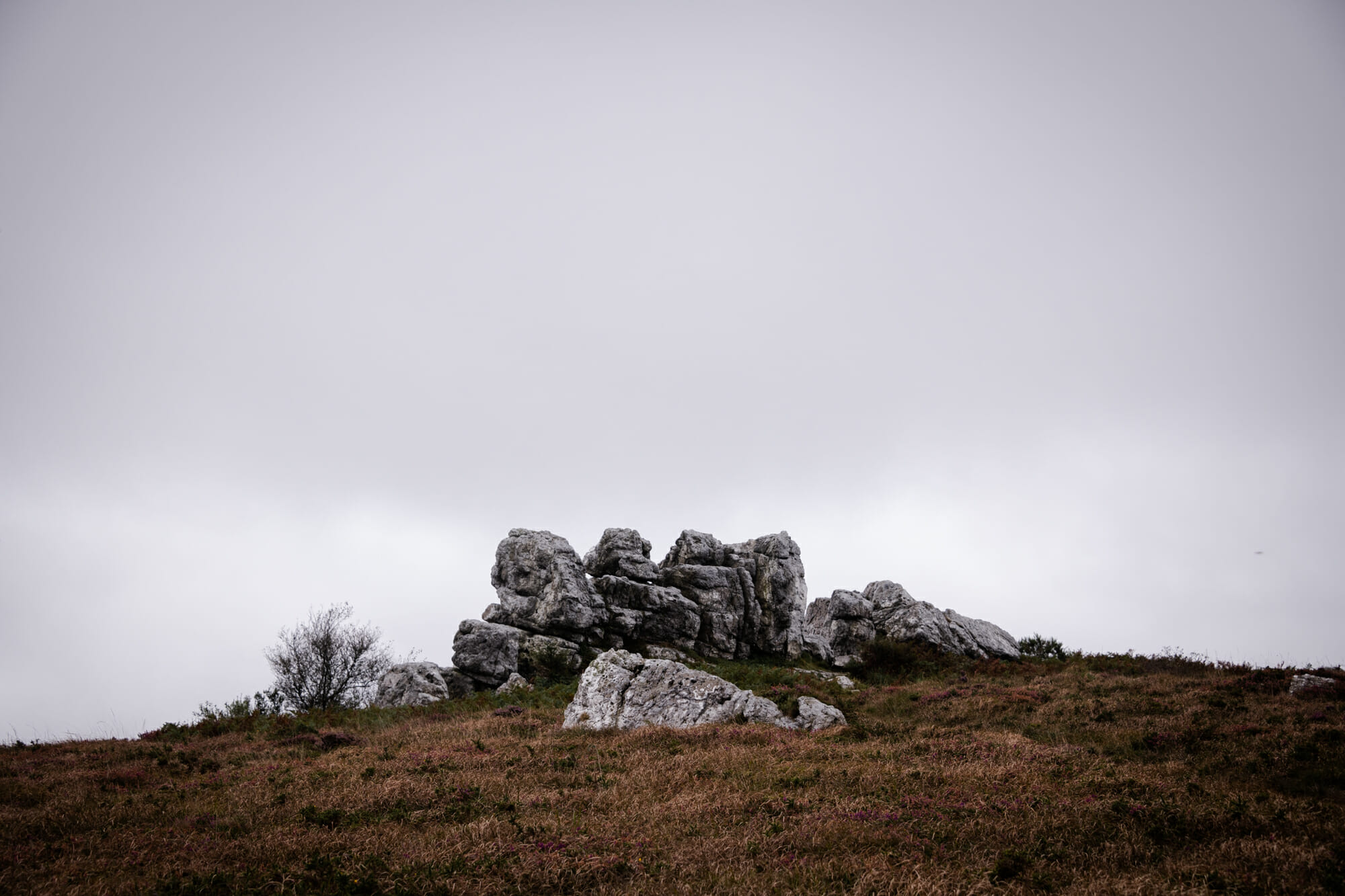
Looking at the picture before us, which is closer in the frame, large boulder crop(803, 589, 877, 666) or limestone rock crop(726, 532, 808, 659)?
large boulder crop(803, 589, 877, 666)

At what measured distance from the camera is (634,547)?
4997 cm

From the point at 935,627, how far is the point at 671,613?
18482 mm

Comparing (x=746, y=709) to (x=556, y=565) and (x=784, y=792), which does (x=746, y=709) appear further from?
(x=556, y=565)

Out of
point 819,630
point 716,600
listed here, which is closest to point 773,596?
point 716,600

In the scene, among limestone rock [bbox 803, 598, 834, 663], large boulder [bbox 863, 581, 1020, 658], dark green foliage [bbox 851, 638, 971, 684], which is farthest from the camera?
limestone rock [bbox 803, 598, 834, 663]

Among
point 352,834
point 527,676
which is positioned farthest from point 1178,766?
point 527,676

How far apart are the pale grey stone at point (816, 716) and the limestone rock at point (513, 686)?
15371mm

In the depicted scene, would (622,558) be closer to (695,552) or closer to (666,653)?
(695,552)

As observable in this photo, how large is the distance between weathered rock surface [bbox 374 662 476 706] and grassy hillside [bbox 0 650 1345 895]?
32.7ft

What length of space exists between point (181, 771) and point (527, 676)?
21665 mm

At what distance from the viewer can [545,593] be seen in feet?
141

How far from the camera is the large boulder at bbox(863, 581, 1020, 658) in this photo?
4303cm

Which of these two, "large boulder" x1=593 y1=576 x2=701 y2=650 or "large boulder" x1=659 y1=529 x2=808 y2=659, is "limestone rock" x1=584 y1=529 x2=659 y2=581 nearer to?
"large boulder" x1=593 y1=576 x2=701 y2=650

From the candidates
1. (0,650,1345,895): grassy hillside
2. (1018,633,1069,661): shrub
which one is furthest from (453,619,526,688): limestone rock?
(1018,633,1069,661): shrub
